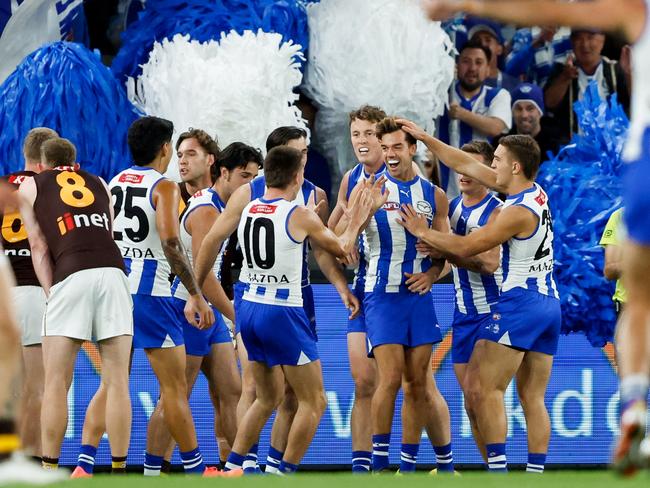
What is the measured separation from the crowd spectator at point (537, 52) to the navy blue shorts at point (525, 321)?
3506mm

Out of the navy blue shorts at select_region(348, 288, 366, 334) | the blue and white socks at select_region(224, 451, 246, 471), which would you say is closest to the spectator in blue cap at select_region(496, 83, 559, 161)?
the navy blue shorts at select_region(348, 288, 366, 334)

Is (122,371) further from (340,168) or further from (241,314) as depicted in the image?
(340,168)

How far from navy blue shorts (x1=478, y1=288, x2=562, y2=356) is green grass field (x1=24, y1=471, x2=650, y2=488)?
7.35 ft

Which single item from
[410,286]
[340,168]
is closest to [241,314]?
[410,286]

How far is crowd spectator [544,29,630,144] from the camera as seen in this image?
1114cm

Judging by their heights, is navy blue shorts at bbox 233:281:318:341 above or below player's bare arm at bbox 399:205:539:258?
below

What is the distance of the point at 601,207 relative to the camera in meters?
9.34

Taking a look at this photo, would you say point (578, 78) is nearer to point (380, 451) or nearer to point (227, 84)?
point (227, 84)

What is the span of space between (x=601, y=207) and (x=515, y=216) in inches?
51.0

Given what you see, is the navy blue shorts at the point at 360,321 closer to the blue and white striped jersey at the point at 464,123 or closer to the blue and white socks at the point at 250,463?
the blue and white socks at the point at 250,463

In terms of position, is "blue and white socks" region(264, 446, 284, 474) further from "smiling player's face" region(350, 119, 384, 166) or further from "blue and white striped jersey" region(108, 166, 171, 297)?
"smiling player's face" region(350, 119, 384, 166)

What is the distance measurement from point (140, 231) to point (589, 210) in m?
2.99

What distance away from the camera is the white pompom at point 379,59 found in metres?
9.82

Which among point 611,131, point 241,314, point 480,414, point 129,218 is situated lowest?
point 480,414
